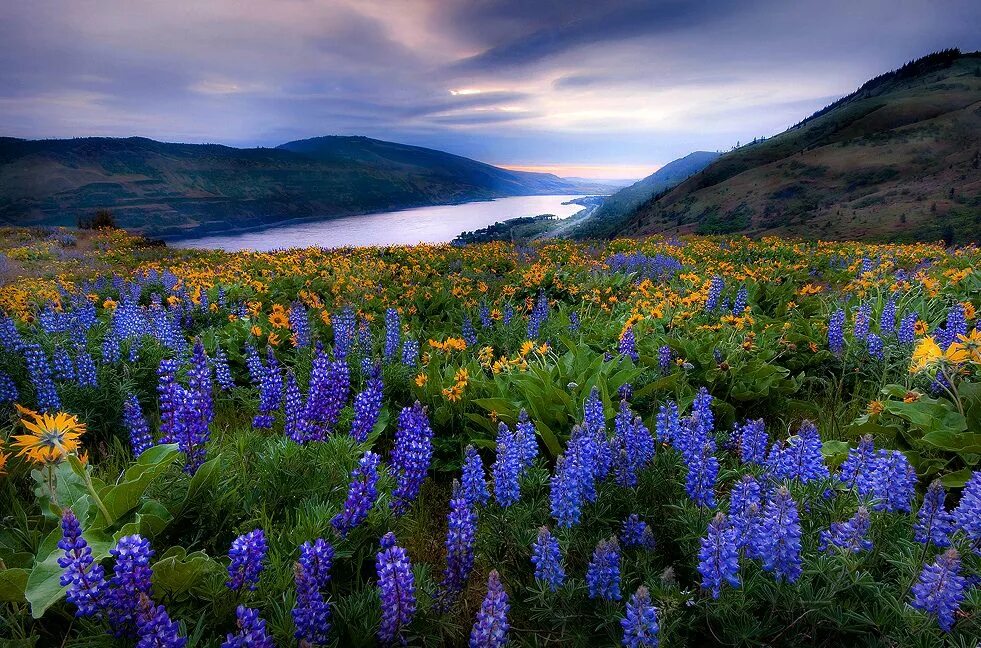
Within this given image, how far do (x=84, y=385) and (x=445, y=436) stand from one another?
119 inches

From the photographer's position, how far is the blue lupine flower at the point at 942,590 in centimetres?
139

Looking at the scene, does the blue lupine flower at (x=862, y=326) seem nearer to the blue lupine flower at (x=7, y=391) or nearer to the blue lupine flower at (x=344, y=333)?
the blue lupine flower at (x=344, y=333)

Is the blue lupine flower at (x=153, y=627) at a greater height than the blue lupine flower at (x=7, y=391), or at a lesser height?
greater

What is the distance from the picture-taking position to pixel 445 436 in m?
3.91

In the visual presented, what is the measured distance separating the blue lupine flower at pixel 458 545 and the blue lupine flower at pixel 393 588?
26 centimetres

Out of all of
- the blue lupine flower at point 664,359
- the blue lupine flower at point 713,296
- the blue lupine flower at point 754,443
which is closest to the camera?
the blue lupine flower at point 754,443

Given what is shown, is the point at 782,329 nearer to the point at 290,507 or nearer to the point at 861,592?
the point at 861,592

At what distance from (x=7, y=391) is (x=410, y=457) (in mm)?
3696

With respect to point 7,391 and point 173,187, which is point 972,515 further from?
point 173,187

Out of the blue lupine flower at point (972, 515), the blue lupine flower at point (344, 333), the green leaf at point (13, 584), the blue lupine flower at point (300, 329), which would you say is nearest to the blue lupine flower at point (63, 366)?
the blue lupine flower at point (300, 329)

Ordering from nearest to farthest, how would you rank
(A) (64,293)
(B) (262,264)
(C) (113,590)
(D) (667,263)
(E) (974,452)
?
(C) (113,590) < (E) (974,452) < (A) (64,293) < (D) (667,263) < (B) (262,264)

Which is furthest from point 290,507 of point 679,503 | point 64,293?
point 64,293

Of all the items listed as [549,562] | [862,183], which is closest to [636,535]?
[549,562]

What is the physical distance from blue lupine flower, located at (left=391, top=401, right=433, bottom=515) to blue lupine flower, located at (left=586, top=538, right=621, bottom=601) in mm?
958
